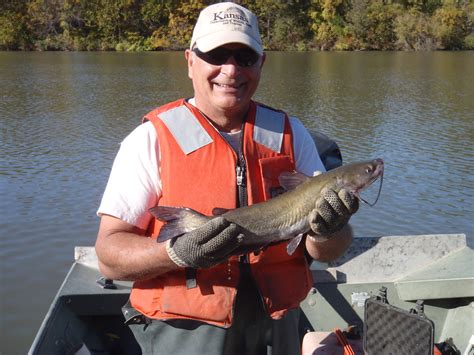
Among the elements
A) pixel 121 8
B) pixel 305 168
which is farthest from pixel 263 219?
pixel 121 8

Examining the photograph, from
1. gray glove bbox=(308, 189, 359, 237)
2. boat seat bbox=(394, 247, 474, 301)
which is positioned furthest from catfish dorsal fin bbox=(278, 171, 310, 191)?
boat seat bbox=(394, 247, 474, 301)

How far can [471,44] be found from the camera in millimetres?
56656

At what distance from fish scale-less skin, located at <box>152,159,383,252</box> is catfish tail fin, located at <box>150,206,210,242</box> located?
15 cm

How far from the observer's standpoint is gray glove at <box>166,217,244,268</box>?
7.52 feet

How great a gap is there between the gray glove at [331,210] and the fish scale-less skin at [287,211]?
45mm

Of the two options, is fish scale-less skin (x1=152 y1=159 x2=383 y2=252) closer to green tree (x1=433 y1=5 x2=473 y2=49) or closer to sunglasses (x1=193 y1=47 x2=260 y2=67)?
sunglasses (x1=193 y1=47 x2=260 y2=67)

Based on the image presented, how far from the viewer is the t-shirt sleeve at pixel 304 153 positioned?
9.37 feet

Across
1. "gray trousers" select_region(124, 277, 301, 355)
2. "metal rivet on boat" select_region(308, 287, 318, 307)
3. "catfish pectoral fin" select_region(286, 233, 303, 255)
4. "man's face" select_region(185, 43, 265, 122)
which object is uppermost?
"man's face" select_region(185, 43, 265, 122)

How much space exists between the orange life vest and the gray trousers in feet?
0.19

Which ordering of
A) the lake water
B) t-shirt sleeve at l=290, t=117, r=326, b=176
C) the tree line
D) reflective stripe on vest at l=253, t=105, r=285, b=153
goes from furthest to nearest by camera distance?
the tree line, the lake water, t-shirt sleeve at l=290, t=117, r=326, b=176, reflective stripe on vest at l=253, t=105, r=285, b=153

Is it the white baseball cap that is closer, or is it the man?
the man

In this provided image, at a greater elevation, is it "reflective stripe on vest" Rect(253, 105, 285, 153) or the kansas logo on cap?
the kansas logo on cap

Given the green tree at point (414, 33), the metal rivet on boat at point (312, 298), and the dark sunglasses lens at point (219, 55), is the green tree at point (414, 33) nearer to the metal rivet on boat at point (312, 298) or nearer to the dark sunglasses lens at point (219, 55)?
the metal rivet on boat at point (312, 298)

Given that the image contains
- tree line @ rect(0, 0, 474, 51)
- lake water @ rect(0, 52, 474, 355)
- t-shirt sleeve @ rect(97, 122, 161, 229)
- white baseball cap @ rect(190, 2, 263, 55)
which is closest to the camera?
t-shirt sleeve @ rect(97, 122, 161, 229)
